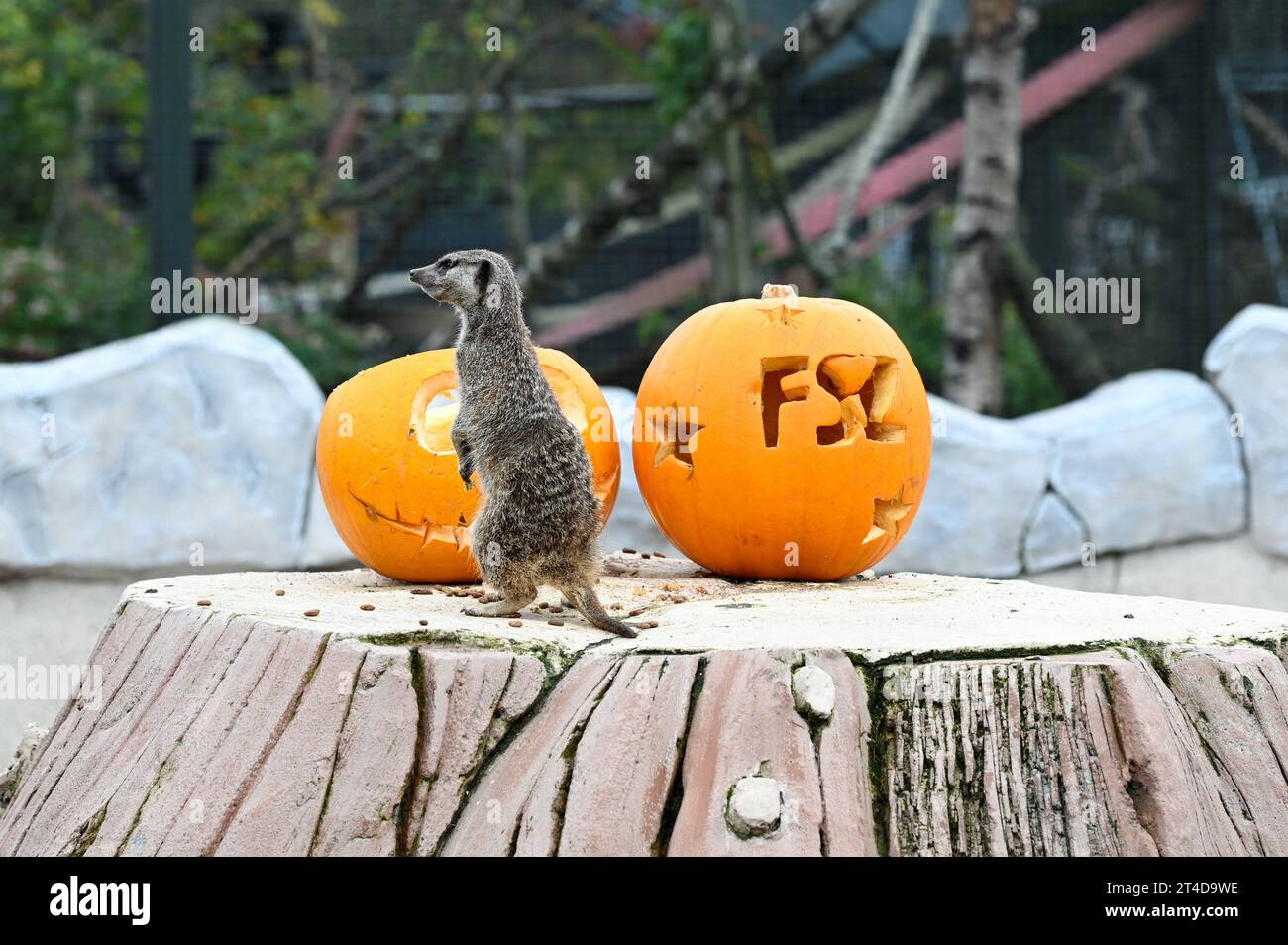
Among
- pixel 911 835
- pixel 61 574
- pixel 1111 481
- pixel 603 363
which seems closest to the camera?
pixel 911 835

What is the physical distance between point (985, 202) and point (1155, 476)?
154 cm

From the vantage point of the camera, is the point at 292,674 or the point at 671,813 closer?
the point at 671,813

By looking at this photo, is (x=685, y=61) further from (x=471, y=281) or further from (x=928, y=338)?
(x=471, y=281)

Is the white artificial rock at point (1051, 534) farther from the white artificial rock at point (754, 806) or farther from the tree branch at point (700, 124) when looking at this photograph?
the white artificial rock at point (754, 806)

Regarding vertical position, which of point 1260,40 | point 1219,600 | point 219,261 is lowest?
point 1219,600

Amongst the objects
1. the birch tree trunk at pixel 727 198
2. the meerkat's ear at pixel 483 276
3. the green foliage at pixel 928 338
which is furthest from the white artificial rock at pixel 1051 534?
the meerkat's ear at pixel 483 276

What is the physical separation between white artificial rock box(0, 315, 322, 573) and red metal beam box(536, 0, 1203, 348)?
6.50 feet

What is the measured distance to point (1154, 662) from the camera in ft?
7.85

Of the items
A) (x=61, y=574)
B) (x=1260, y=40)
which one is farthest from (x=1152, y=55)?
(x=61, y=574)

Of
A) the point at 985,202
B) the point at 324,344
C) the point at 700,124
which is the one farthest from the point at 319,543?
the point at 985,202

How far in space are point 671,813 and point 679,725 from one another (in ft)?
0.47

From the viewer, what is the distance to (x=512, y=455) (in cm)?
290

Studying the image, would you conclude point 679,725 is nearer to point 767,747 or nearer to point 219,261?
point 767,747

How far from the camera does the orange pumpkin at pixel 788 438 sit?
3.17 metres
